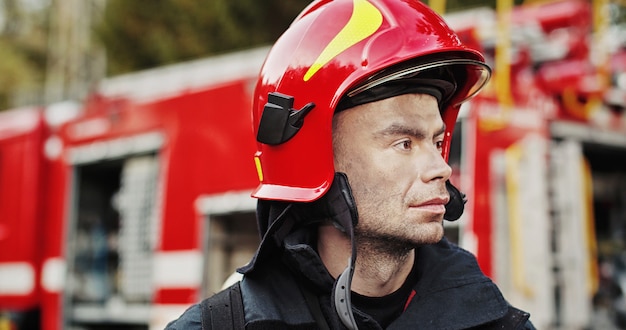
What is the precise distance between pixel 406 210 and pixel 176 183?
3649 millimetres

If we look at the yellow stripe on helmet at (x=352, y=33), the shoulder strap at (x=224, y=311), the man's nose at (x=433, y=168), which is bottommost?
the shoulder strap at (x=224, y=311)

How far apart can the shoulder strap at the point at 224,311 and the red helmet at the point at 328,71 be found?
0.28 metres

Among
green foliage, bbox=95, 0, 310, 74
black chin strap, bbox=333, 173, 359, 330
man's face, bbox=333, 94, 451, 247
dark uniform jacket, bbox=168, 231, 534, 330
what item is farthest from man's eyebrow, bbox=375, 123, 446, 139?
green foliage, bbox=95, 0, 310, 74

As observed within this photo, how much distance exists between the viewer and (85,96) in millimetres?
6430

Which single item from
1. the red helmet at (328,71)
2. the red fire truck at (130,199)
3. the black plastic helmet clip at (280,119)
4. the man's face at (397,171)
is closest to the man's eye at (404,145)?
the man's face at (397,171)

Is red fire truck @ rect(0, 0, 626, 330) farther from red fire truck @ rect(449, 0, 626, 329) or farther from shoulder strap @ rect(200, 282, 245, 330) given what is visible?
shoulder strap @ rect(200, 282, 245, 330)

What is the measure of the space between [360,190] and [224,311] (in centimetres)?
41

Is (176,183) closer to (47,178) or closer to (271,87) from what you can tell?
(47,178)

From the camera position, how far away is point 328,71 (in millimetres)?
1881

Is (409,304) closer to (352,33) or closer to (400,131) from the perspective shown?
(400,131)

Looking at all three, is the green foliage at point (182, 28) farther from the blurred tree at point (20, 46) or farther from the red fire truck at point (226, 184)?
the blurred tree at point (20, 46)

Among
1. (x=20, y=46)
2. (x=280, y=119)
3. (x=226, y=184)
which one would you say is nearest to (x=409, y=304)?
(x=280, y=119)

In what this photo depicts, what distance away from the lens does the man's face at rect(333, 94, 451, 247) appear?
179 centimetres

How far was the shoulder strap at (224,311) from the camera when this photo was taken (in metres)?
1.69
